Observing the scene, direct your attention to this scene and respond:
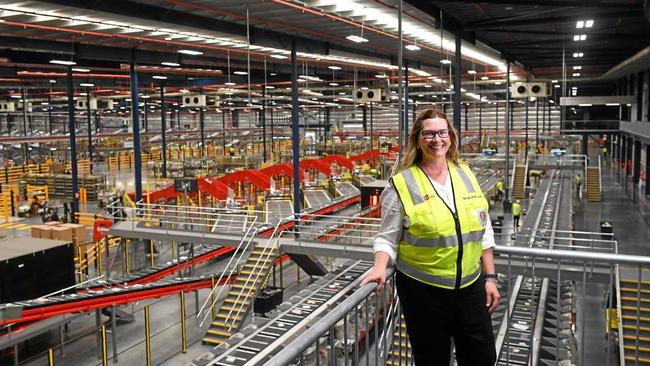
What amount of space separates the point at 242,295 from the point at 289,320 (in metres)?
2.76

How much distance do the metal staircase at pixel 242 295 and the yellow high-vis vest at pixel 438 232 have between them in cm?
969

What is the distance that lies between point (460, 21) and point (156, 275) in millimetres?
10648

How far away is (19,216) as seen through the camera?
26188 millimetres

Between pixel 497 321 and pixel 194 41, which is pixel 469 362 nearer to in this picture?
pixel 497 321

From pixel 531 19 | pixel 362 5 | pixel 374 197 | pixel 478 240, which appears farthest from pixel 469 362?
pixel 374 197

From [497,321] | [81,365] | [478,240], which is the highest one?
[478,240]

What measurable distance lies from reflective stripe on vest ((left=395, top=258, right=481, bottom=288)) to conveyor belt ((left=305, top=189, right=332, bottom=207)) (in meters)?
20.4

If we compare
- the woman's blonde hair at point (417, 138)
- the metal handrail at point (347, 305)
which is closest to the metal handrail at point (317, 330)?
the metal handrail at point (347, 305)

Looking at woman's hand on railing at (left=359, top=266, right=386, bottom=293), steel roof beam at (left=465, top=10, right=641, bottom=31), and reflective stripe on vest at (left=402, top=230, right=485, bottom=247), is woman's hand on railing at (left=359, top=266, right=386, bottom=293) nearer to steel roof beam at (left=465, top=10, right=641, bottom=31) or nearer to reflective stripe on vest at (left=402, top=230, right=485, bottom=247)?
reflective stripe on vest at (left=402, top=230, right=485, bottom=247)

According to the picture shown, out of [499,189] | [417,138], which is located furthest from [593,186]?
[417,138]

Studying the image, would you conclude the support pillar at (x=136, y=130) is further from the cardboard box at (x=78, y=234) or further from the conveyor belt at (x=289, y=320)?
the conveyor belt at (x=289, y=320)

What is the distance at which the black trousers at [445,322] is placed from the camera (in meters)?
2.65

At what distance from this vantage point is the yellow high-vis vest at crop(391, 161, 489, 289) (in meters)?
2.52

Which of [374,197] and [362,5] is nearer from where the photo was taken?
[362,5]
